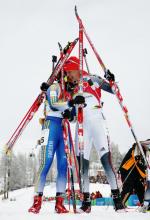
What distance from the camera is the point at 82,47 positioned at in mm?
6359

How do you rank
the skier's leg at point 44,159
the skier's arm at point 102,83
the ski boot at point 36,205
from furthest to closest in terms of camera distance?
the skier's arm at point 102,83 < the skier's leg at point 44,159 < the ski boot at point 36,205

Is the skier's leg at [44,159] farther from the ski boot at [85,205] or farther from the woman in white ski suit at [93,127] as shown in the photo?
the ski boot at [85,205]

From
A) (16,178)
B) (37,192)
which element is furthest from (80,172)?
(16,178)

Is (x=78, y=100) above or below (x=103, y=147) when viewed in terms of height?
above

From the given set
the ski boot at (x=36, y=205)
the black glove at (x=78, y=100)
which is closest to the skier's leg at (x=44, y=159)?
the ski boot at (x=36, y=205)

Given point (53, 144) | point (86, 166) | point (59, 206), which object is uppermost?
point (53, 144)

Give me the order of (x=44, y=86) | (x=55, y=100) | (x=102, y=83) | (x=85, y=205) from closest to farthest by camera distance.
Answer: (x=85, y=205)
(x=55, y=100)
(x=44, y=86)
(x=102, y=83)

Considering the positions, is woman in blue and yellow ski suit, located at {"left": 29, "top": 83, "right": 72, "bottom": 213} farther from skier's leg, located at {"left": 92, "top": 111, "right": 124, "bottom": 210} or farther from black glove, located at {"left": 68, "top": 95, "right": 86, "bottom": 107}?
skier's leg, located at {"left": 92, "top": 111, "right": 124, "bottom": 210}

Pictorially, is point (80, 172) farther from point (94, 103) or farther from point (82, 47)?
point (82, 47)

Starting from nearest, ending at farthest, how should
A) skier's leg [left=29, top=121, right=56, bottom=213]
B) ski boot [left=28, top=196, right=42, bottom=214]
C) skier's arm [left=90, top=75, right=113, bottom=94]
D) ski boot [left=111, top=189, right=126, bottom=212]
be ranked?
1. ski boot [left=111, top=189, right=126, bottom=212]
2. ski boot [left=28, top=196, right=42, bottom=214]
3. skier's leg [left=29, top=121, right=56, bottom=213]
4. skier's arm [left=90, top=75, right=113, bottom=94]

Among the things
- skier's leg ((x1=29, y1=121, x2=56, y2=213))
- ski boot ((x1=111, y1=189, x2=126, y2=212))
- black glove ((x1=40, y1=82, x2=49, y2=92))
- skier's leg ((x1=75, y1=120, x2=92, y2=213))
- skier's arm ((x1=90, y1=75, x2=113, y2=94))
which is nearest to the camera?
ski boot ((x1=111, y1=189, x2=126, y2=212))

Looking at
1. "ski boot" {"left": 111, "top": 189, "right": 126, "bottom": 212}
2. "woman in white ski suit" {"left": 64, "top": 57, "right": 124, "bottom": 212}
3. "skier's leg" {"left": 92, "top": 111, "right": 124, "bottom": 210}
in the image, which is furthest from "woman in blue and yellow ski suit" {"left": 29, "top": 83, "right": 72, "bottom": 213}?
"ski boot" {"left": 111, "top": 189, "right": 126, "bottom": 212}

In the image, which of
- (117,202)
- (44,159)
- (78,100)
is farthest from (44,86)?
(117,202)

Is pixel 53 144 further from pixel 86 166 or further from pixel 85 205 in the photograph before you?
pixel 85 205
